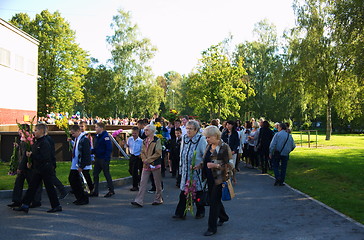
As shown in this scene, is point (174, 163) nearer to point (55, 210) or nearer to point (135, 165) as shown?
point (135, 165)

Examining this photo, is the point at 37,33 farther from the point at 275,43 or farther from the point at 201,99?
the point at 275,43

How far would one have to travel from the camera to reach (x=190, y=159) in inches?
279

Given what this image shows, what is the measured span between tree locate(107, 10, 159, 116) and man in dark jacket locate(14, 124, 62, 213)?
4894cm

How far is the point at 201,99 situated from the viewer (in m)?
37.1

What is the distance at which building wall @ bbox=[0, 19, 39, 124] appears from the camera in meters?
29.3

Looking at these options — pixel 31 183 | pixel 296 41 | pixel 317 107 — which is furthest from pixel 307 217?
pixel 317 107

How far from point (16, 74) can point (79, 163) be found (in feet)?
87.8

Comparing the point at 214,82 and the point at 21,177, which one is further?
the point at 214,82

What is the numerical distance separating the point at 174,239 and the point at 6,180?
7314mm

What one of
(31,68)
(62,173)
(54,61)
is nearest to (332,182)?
(62,173)

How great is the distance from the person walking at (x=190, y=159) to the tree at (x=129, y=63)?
49.7 metres

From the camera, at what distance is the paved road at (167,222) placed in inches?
235

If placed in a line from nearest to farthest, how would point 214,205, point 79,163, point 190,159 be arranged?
point 214,205, point 190,159, point 79,163

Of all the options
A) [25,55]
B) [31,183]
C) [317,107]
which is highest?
[25,55]
